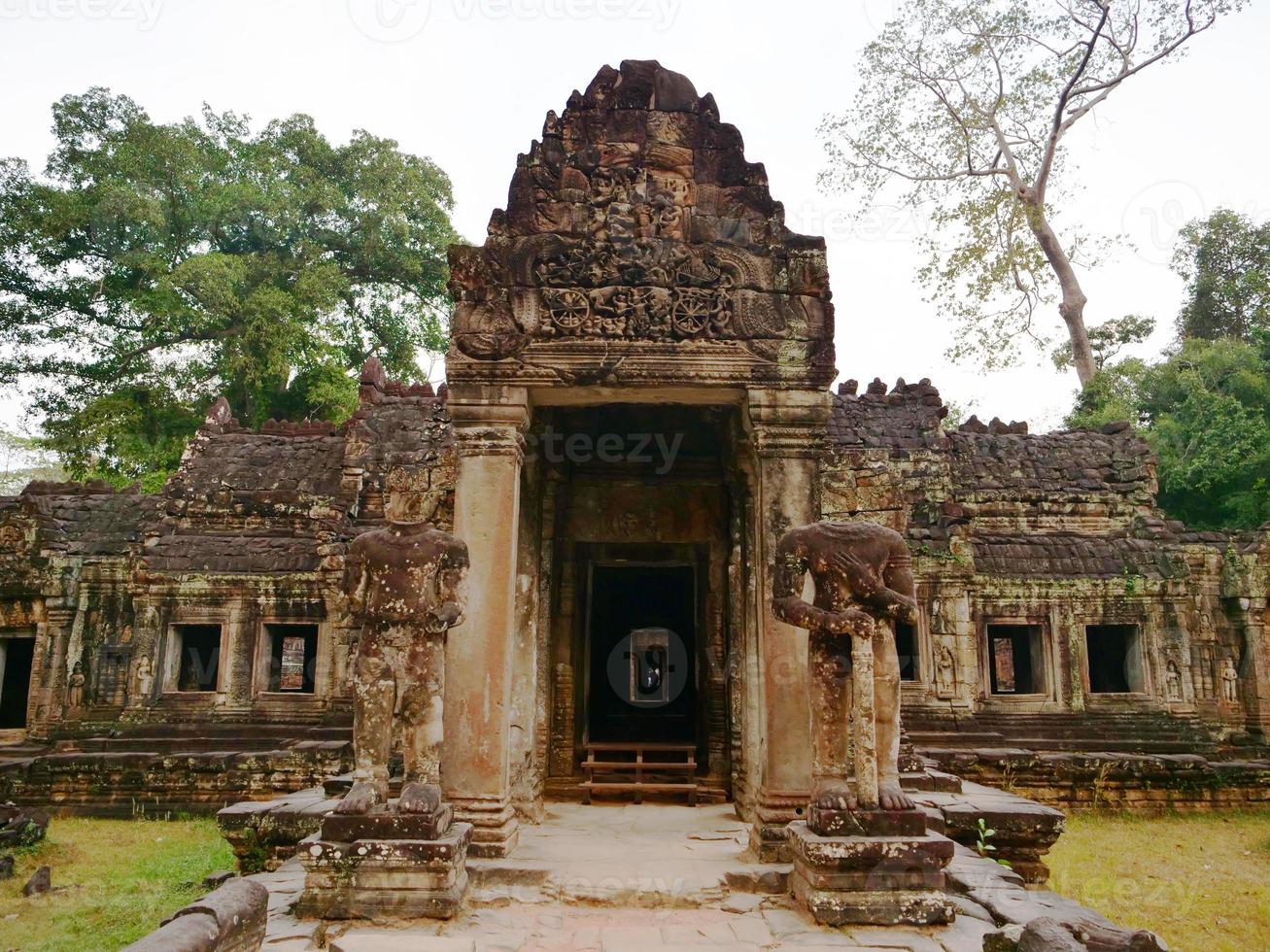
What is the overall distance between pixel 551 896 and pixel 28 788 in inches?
428

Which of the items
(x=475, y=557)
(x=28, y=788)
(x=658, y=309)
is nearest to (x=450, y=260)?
(x=658, y=309)

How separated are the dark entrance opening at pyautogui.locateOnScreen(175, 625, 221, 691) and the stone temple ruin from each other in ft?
0.22

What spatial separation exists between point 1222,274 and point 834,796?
2879 centimetres

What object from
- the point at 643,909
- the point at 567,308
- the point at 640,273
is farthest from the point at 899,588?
the point at 567,308

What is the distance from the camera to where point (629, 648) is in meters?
13.7

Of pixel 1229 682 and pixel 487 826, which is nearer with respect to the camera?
pixel 487 826

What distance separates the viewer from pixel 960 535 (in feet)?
47.3

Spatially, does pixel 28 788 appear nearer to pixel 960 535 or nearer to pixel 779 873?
pixel 779 873

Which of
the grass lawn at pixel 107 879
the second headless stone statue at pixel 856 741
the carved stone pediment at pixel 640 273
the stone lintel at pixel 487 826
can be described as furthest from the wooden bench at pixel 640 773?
the carved stone pediment at pixel 640 273

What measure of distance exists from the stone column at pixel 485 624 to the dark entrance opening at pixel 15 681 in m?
13.5

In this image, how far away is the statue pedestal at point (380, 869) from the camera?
5.09 metres

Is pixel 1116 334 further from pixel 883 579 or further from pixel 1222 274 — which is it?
pixel 883 579

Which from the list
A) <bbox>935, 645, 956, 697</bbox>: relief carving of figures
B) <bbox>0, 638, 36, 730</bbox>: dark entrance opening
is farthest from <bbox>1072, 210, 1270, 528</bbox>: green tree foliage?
<bbox>0, 638, 36, 730</bbox>: dark entrance opening

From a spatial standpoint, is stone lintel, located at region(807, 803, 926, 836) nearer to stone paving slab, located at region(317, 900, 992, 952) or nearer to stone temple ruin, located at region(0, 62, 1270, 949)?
stone paving slab, located at region(317, 900, 992, 952)
